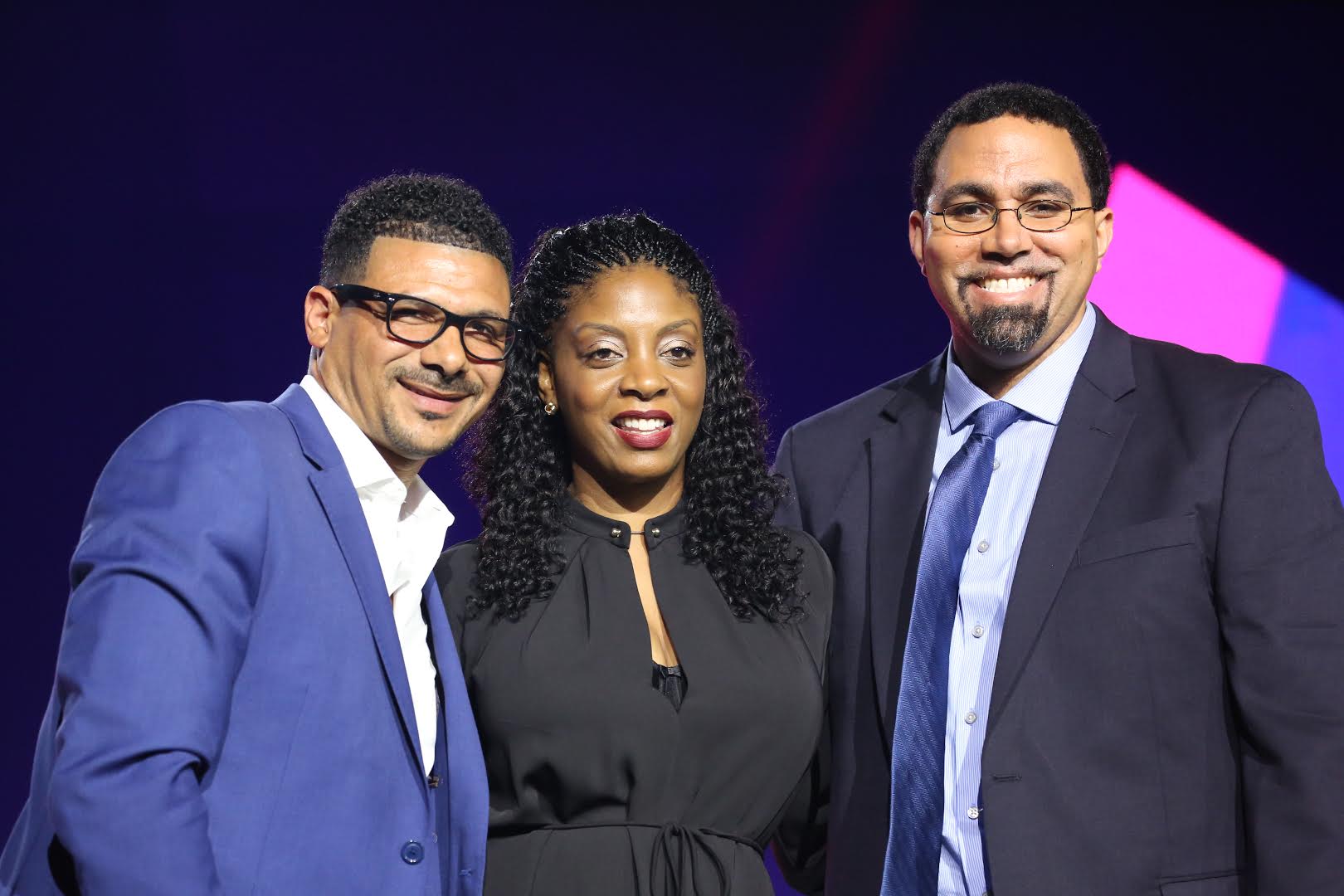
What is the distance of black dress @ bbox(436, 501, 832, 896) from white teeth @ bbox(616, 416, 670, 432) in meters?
0.21

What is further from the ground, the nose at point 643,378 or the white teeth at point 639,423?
the nose at point 643,378

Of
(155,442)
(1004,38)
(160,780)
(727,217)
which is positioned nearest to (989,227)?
(155,442)

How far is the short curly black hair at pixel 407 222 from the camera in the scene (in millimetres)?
2037

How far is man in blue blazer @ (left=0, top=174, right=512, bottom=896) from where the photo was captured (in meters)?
1.48

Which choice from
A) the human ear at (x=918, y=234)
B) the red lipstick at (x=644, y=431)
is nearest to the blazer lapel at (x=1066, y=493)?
the human ear at (x=918, y=234)

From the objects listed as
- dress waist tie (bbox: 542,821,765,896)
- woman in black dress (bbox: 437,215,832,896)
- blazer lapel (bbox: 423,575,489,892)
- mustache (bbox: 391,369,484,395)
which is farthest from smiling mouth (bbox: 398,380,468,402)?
dress waist tie (bbox: 542,821,765,896)

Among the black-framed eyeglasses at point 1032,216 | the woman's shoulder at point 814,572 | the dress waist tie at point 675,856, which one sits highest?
the black-framed eyeglasses at point 1032,216

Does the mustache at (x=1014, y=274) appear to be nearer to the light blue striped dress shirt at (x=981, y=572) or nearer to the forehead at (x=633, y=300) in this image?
the light blue striped dress shirt at (x=981, y=572)

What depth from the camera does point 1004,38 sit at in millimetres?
4148

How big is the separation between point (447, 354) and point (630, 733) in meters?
0.63

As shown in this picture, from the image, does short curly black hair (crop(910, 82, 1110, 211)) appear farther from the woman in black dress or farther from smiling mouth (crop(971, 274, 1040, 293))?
the woman in black dress

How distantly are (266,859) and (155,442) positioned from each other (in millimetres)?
500

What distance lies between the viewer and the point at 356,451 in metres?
1.94

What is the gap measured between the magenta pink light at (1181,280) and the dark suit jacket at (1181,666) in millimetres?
2115
